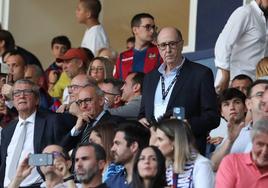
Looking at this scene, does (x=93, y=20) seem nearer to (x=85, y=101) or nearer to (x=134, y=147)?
(x=85, y=101)

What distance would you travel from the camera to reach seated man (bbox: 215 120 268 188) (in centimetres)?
1107

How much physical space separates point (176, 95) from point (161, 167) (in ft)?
5.95

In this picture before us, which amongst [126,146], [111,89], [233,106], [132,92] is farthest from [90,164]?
[111,89]

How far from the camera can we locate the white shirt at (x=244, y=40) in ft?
48.6

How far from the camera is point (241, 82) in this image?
554 inches

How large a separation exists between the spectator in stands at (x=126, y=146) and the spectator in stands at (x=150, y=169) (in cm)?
62

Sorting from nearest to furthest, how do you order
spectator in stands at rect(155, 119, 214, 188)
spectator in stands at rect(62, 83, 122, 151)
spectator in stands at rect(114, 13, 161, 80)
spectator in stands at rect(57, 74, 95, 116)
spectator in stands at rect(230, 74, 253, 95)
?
spectator in stands at rect(155, 119, 214, 188), spectator in stands at rect(62, 83, 122, 151), spectator in stands at rect(230, 74, 253, 95), spectator in stands at rect(57, 74, 95, 116), spectator in stands at rect(114, 13, 161, 80)

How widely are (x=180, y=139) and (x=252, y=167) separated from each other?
66cm

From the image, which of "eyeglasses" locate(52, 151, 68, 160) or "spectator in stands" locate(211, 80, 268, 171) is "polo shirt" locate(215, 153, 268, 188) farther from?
"eyeglasses" locate(52, 151, 68, 160)

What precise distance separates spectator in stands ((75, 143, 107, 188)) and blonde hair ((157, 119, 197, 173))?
61 centimetres

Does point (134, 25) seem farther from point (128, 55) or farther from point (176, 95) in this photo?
point (176, 95)

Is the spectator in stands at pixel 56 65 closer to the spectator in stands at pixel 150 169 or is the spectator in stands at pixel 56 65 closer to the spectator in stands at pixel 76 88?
the spectator in stands at pixel 76 88

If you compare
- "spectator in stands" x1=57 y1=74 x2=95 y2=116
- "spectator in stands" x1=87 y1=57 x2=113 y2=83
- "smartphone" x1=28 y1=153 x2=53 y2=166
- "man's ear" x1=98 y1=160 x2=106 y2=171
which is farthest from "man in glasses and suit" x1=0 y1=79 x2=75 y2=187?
"man's ear" x1=98 y1=160 x2=106 y2=171

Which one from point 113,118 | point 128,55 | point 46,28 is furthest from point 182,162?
point 46,28
